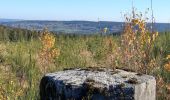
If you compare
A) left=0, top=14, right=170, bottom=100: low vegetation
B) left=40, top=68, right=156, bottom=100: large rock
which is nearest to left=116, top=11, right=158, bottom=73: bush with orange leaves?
left=0, top=14, right=170, bottom=100: low vegetation

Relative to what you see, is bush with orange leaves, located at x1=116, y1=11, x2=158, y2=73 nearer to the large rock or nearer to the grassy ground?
the grassy ground

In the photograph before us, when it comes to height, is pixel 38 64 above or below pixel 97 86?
below

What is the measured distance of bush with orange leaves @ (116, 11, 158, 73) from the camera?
7160 mm

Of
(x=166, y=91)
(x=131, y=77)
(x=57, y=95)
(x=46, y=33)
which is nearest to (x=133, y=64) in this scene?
(x=166, y=91)

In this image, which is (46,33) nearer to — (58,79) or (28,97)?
(28,97)

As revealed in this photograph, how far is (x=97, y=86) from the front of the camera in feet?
16.8

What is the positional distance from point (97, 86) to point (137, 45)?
2681 millimetres

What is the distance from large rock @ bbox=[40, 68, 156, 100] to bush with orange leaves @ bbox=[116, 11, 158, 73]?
151 centimetres

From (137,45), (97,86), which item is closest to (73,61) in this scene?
(137,45)

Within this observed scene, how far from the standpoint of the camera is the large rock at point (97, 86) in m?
5.07

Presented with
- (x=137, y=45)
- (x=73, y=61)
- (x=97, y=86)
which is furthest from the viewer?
(x=73, y=61)

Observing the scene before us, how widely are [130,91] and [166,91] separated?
2237 millimetres

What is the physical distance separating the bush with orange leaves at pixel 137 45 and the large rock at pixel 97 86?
1.51 m

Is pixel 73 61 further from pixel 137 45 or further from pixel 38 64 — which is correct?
pixel 137 45
